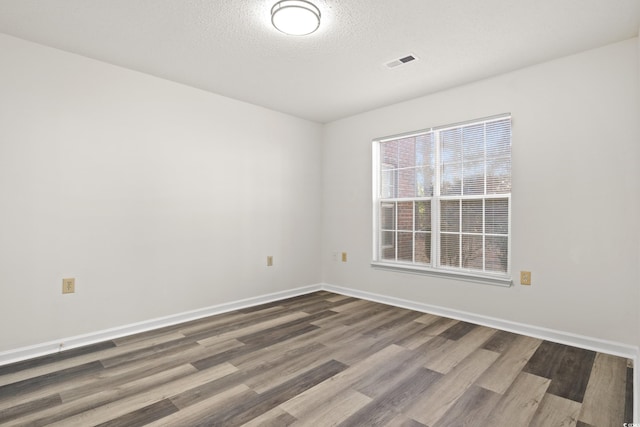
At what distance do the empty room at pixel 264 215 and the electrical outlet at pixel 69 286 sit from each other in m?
0.01

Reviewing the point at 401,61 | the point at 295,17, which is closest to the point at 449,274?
the point at 401,61

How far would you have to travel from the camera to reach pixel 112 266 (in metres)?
2.75

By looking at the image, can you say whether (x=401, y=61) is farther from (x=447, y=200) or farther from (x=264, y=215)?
(x=264, y=215)

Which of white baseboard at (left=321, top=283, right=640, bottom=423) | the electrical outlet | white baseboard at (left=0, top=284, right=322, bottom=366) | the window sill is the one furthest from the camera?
the window sill

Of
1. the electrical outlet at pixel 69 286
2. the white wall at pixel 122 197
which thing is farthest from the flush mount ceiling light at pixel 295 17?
the electrical outlet at pixel 69 286

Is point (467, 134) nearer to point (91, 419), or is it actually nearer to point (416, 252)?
point (416, 252)

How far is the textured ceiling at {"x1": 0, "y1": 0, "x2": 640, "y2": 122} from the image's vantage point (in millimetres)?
1997

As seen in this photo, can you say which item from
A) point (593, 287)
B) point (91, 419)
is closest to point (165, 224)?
point (91, 419)

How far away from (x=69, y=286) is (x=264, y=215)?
191 centimetres

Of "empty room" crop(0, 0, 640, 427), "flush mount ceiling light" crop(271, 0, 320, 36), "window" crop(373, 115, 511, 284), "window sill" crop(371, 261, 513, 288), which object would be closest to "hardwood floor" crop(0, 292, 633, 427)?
"empty room" crop(0, 0, 640, 427)

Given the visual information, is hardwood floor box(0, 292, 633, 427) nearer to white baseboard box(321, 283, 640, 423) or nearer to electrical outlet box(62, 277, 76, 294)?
white baseboard box(321, 283, 640, 423)

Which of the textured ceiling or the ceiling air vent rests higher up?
the ceiling air vent

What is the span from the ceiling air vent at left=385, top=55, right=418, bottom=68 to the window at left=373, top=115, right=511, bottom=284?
3.03ft

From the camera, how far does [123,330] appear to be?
2.78 meters
